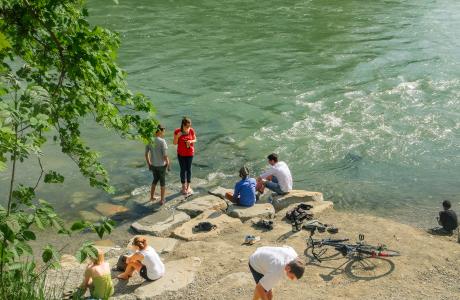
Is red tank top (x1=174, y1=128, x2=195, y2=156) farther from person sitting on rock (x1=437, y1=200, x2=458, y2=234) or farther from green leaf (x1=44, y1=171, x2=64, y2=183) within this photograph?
green leaf (x1=44, y1=171, x2=64, y2=183)

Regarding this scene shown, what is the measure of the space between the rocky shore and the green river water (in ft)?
5.79

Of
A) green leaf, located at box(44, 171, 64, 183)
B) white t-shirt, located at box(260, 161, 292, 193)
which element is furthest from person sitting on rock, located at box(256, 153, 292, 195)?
green leaf, located at box(44, 171, 64, 183)

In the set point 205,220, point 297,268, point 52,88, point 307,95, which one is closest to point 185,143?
point 205,220

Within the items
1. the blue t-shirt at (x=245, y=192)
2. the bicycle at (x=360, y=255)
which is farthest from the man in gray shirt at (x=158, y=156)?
the bicycle at (x=360, y=255)

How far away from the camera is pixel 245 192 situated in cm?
1434

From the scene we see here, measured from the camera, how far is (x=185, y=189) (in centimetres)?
1559

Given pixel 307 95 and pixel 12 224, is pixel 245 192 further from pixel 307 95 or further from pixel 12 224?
pixel 307 95

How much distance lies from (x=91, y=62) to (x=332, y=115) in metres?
14.7

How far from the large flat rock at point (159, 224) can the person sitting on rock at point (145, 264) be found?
2737 mm

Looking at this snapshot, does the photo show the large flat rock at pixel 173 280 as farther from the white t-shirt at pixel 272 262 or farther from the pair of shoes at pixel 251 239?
the white t-shirt at pixel 272 262

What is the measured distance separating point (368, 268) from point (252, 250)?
2327 mm

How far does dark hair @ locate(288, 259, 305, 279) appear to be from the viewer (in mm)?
8296

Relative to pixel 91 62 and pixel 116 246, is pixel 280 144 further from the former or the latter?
pixel 91 62

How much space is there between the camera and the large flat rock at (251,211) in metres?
14.1
